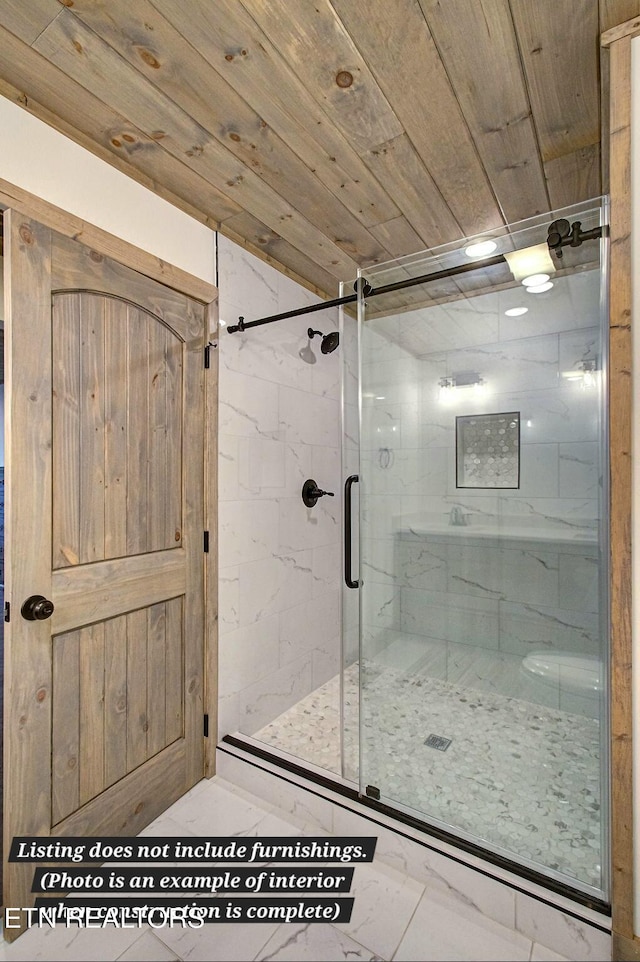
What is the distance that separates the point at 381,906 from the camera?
1418mm

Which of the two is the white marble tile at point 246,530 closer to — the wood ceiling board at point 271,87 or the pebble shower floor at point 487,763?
the pebble shower floor at point 487,763

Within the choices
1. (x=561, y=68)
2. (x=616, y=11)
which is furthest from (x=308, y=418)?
(x=616, y=11)

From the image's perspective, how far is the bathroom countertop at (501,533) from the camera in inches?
63.3

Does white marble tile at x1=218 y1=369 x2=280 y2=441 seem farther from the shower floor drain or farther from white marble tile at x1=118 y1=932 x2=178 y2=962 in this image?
white marble tile at x1=118 y1=932 x2=178 y2=962

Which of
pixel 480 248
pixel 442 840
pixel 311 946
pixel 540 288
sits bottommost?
pixel 311 946

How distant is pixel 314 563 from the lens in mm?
2762

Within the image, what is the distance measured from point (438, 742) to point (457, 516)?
0.86 metres

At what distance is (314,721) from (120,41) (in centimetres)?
268

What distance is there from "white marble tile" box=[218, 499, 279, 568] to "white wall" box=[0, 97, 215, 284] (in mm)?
1013

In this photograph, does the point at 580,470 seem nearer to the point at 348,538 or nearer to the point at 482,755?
the point at 348,538

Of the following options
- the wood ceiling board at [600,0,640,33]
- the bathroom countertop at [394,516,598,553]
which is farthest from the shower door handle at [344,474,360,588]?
the wood ceiling board at [600,0,640,33]

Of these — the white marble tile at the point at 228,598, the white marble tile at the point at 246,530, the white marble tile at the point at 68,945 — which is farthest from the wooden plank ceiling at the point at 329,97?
the white marble tile at the point at 68,945

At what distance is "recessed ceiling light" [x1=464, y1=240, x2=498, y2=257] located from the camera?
5.39ft

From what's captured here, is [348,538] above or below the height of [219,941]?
above
